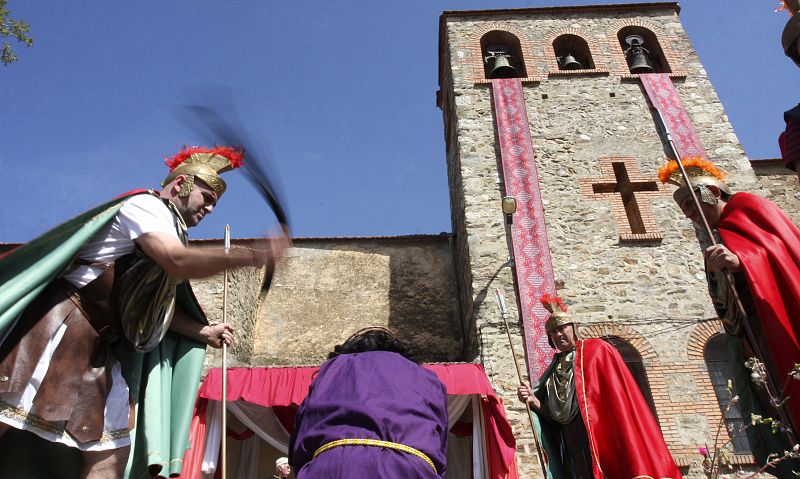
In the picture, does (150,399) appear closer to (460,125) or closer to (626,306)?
(626,306)

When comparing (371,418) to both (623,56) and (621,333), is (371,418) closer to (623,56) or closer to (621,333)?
(621,333)

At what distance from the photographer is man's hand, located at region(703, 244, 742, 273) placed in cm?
329

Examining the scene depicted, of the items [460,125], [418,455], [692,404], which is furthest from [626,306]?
[418,455]

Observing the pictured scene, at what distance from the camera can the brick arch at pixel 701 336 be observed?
311 inches

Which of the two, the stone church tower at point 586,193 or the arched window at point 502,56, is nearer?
the stone church tower at point 586,193

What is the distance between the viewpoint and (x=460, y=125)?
1069cm

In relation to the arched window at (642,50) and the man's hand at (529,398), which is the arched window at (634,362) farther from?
the arched window at (642,50)

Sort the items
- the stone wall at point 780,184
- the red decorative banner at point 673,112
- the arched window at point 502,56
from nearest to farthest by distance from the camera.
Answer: the red decorative banner at point 673,112 < the stone wall at point 780,184 < the arched window at point 502,56

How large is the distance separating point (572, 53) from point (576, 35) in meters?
0.42

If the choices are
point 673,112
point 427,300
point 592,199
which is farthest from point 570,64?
point 427,300

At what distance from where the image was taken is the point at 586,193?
32.0 ft

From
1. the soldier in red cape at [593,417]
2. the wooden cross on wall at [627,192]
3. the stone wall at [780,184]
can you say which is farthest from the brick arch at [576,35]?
the soldier in red cape at [593,417]

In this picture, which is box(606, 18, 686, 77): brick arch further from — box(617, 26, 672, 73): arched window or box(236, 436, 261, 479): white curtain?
Result: box(236, 436, 261, 479): white curtain

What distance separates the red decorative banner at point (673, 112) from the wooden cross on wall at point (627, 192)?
824mm
